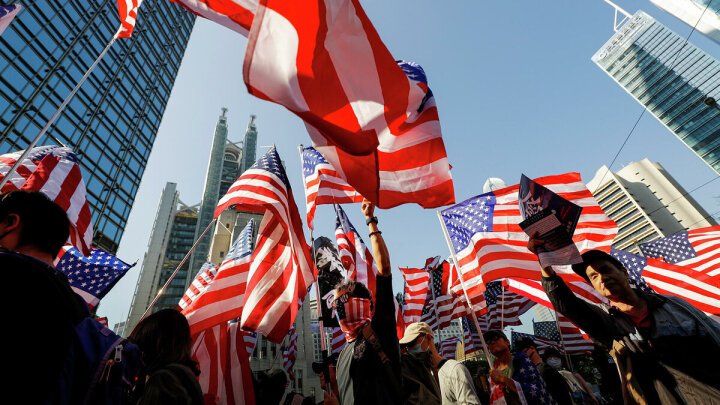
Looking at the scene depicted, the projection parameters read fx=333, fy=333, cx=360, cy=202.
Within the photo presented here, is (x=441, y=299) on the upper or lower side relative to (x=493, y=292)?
lower

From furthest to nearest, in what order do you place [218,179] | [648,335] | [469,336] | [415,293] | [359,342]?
[218,179] → [469,336] → [415,293] → [359,342] → [648,335]

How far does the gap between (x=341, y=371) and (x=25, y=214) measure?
7.21 feet

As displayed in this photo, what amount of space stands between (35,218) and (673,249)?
1253cm

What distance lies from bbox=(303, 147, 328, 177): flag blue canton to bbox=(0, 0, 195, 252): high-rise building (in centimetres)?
2106

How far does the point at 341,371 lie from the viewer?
8.59ft

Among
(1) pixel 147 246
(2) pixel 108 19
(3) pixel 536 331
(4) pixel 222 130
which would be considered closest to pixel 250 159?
(4) pixel 222 130

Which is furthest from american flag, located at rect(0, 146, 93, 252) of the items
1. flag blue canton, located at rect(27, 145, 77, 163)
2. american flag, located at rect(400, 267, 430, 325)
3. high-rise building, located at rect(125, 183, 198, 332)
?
high-rise building, located at rect(125, 183, 198, 332)

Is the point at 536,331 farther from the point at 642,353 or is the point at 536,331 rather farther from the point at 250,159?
the point at 250,159

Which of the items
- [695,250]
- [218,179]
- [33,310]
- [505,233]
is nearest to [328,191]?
[505,233]

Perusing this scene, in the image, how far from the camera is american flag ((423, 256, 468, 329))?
31.4 feet

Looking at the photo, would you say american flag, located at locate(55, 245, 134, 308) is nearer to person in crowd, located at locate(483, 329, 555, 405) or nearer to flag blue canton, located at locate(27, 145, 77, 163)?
flag blue canton, located at locate(27, 145, 77, 163)

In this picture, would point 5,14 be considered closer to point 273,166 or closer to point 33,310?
point 273,166

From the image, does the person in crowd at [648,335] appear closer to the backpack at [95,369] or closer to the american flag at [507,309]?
the backpack at [95,369]

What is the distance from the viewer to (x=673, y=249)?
899cm
